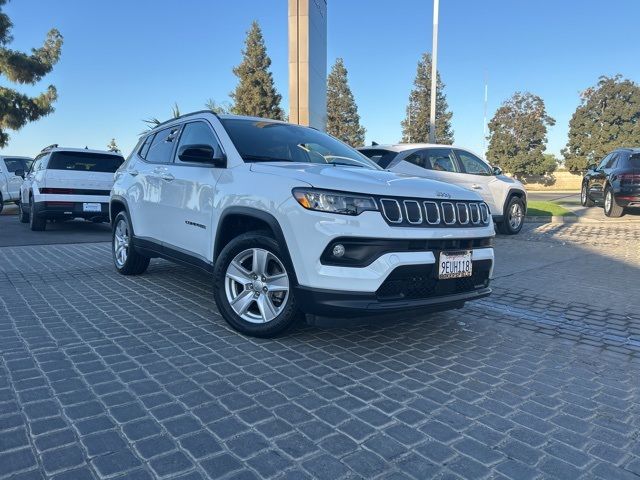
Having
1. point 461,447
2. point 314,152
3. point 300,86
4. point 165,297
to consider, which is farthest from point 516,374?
point 300,86

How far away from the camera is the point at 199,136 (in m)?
4.77

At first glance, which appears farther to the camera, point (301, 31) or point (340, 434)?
point (301, 31)

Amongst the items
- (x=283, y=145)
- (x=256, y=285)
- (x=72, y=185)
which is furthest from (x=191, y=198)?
(x=72, y=185)

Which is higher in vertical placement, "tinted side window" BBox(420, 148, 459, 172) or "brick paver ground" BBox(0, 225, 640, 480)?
"tinted side window" BBox(420, 148, 459, 172)

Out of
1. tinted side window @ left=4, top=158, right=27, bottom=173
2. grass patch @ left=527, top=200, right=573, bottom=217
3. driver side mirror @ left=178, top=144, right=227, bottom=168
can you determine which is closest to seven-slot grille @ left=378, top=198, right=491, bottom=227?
driver side mirror @ left=178, top=144, right=227, bottom=168

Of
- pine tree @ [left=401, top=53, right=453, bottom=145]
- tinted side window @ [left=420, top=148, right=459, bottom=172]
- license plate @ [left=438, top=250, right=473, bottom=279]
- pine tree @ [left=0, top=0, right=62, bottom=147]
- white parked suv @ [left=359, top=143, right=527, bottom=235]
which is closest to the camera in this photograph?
license plate @ [left=438, top=250, right=473, bottom=279]

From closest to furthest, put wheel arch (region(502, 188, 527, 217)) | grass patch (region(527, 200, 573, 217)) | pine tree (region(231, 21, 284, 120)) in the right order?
wheel arch (region(502, 188, 527, 217)), grass patch (region(527, 200, 573, 217)), pine tree (region(231, 21, 284, 120))

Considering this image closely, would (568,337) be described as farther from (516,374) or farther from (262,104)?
(262,104)

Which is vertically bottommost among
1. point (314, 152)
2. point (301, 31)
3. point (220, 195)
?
point (220, 195)

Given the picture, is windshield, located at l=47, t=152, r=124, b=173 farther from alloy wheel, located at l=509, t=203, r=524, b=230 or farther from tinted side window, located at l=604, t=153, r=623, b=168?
tinted side window, located at l=604, t=153, r=623, b=168

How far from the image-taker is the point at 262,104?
42.8 m

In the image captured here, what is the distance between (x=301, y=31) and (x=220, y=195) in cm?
1451

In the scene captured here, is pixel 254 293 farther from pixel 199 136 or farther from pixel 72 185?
pixel 72 185

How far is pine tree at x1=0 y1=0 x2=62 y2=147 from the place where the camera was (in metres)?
19.2
